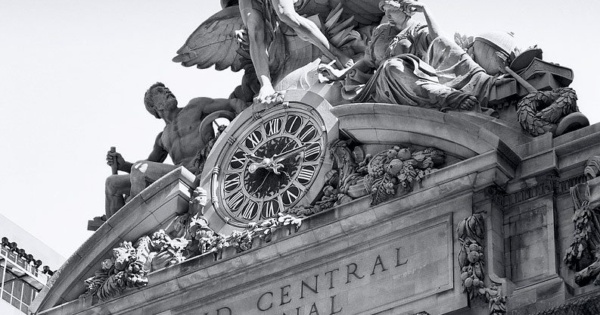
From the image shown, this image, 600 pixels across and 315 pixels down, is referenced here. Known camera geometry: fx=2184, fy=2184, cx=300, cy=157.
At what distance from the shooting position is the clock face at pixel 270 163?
1393 inches

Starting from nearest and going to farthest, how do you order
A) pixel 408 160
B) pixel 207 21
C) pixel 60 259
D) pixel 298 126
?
pixel 408 160, pixel 298 126, pixel 207 21, pixel 60 259

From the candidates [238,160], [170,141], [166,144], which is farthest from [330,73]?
[166,144]

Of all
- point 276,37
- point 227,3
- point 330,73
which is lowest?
point 330,73

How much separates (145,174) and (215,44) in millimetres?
2786

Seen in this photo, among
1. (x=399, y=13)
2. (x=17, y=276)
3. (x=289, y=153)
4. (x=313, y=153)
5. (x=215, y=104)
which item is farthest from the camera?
(x=17, y=276)

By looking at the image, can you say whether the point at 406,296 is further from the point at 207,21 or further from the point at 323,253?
the point at 207,21

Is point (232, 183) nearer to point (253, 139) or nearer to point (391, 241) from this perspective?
point (253, 139)

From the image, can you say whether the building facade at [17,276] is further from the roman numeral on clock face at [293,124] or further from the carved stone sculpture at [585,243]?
the carved stone sculpture at [585,243]

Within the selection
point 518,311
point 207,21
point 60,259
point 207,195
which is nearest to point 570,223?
point 518,311

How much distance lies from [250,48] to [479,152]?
611 centimetres

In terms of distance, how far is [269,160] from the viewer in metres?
35.8

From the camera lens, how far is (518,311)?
102 feet

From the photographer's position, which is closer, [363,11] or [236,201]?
[236,201]

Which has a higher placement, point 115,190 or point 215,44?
point 215,44
